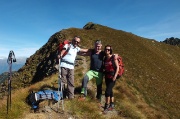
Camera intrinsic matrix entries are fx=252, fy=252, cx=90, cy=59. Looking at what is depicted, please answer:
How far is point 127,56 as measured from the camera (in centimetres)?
4169

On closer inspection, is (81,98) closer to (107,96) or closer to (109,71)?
(107,96)

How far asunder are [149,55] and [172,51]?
63.0 feet

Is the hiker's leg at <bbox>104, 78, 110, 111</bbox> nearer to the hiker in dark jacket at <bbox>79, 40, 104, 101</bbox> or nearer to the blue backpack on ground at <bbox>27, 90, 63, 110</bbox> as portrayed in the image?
the hiker in dark jacket at <bbox>79, 40, 104, 101</bbox>

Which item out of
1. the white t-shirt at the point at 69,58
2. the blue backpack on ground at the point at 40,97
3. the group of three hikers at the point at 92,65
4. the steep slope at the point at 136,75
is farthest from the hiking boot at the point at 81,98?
the steep slope at the point at 136,75

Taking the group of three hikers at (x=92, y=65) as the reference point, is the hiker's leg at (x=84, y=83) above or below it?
below

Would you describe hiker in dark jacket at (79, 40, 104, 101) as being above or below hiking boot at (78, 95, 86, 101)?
above

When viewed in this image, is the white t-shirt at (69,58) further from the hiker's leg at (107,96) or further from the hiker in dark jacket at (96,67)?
the hiker's leg at (107,96)

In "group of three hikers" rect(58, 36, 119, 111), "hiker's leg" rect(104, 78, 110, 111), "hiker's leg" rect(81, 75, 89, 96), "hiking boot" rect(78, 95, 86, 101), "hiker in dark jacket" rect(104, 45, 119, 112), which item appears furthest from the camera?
"hiking boot" rect(78, 95, 86, 101)

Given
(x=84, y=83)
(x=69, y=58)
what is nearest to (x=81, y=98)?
(x=84, y=83)

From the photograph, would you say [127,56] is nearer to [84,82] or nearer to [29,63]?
[29,63]

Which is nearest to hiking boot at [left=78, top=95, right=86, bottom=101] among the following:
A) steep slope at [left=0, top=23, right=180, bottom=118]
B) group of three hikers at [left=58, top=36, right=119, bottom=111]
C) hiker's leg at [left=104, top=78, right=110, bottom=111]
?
group of three hikers at [left=58, top=36, right=119, bottom=111]

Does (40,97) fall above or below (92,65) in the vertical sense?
below

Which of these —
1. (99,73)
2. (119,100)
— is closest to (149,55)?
(119,100)

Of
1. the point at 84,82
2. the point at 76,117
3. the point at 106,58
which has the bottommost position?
the point at 76,117
